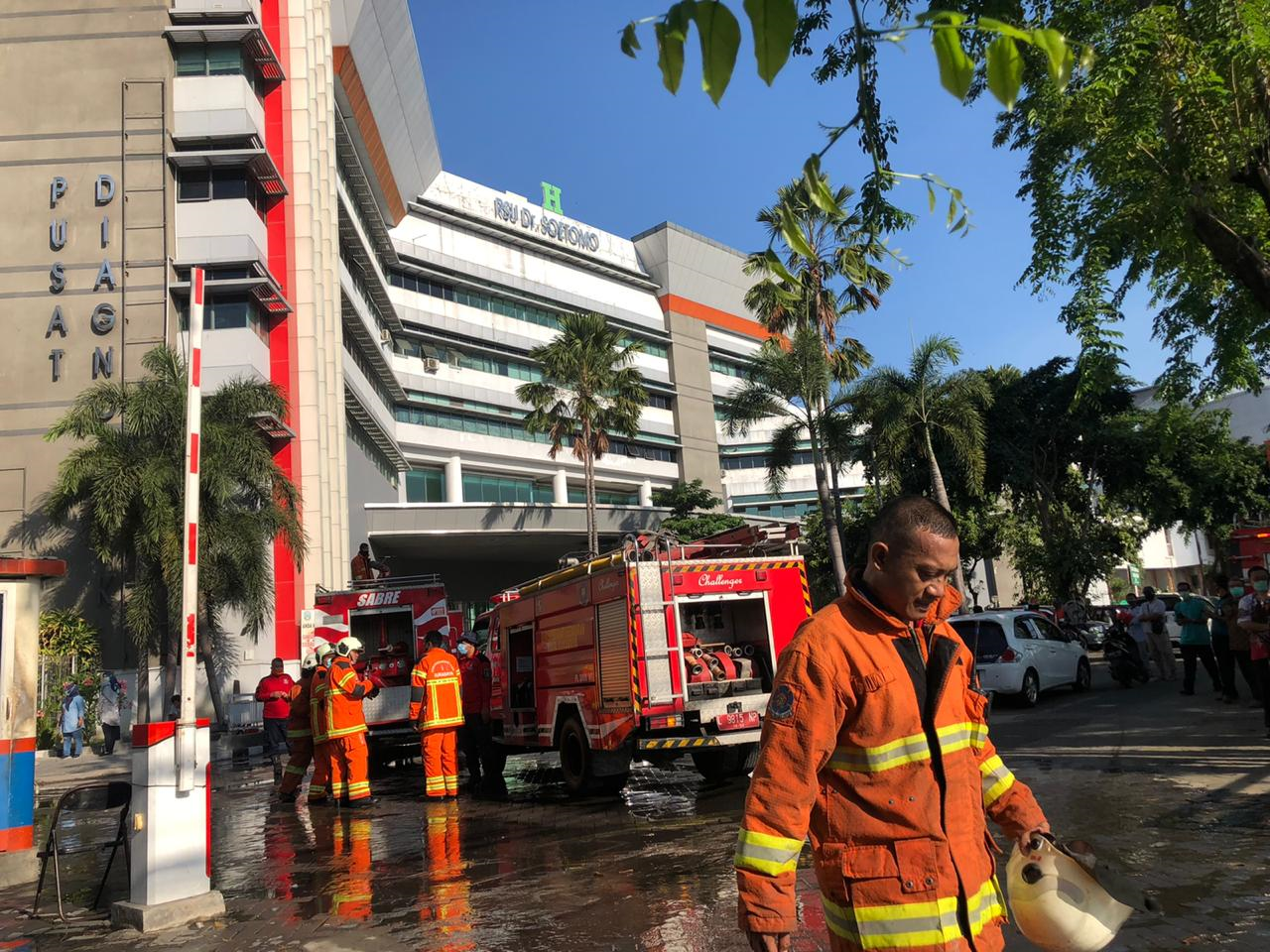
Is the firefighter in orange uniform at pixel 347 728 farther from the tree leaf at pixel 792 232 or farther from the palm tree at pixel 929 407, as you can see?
the palm tree at pixel 929 407

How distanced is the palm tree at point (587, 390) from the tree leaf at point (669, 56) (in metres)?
35.4

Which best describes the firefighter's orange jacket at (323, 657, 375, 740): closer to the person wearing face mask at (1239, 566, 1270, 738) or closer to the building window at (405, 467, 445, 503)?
the person wearing face mask at (1239, 566, 1270, 738)

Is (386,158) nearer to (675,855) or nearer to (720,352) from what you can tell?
(720,352)

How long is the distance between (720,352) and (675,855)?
224ft

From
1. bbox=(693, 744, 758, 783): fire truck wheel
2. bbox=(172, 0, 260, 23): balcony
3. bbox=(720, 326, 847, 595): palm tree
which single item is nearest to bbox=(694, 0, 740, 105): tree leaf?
bbox=(693, 744, 758, 783): fire truck wheel

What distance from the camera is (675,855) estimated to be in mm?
7578

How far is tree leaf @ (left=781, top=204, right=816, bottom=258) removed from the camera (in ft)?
7.32

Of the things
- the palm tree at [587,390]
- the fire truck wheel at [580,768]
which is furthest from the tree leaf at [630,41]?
the palm tree at [587,390]

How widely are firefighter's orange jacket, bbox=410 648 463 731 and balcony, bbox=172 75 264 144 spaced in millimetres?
22778

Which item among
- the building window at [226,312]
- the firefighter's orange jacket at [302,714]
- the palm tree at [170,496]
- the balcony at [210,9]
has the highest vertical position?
the balcony at [210,9]

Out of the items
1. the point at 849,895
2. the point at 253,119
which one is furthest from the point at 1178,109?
the point at 253,119

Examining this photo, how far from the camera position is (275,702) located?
59.6 ft

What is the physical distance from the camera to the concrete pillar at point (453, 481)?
2069 inches

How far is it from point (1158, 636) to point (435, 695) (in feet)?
45.7
